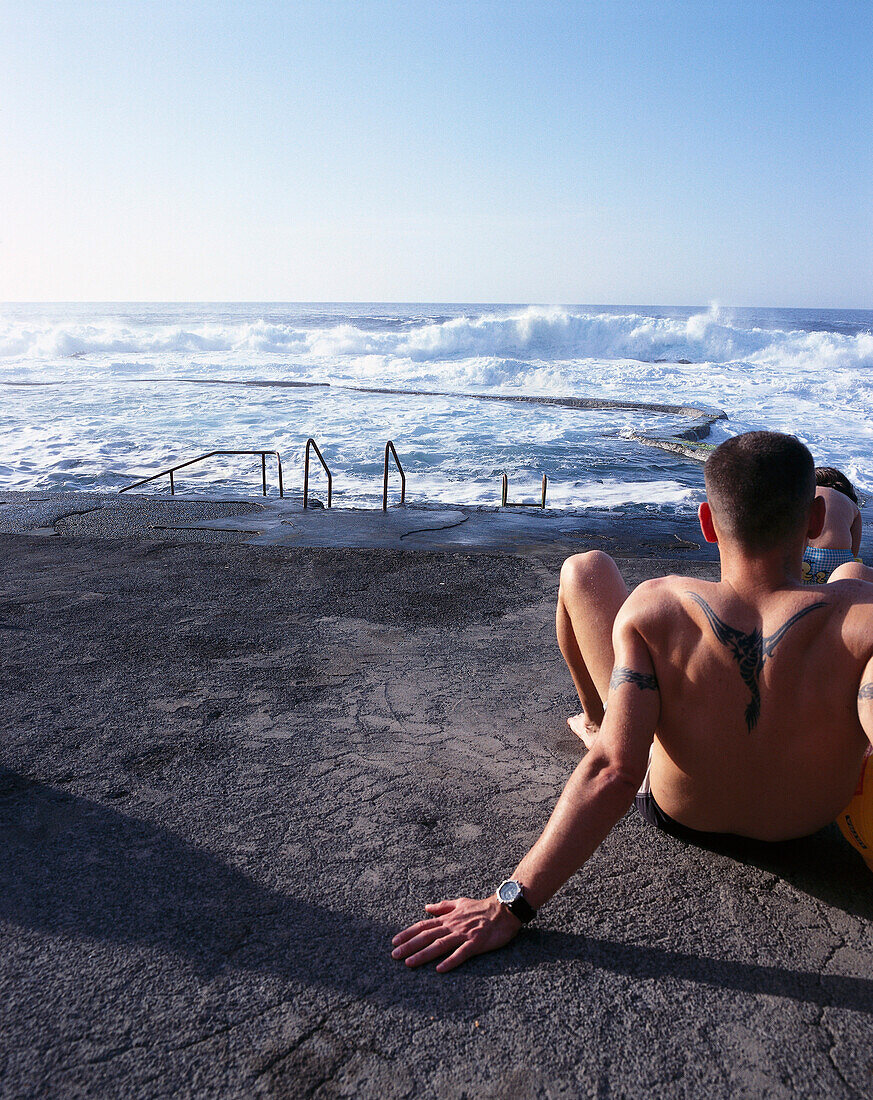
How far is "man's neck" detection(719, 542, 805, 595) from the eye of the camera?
1854mm

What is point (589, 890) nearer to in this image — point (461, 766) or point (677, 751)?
point (677, 751)

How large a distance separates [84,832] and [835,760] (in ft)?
7.19

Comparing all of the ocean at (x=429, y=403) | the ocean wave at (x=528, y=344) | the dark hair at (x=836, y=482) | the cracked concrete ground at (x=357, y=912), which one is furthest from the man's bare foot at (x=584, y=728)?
the ocean wave at (x=528, y=344)

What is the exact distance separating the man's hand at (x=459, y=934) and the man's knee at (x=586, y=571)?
0.97m

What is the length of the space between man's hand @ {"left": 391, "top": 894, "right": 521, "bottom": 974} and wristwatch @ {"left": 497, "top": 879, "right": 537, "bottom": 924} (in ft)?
0.05

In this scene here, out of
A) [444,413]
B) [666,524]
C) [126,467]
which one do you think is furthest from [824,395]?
[126,467]

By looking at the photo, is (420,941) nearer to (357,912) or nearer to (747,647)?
(357,912)

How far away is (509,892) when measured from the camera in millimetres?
1931

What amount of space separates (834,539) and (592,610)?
4.68ft

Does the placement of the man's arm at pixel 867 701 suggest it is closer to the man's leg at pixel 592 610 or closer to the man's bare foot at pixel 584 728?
the man's leg at pixel 592 610

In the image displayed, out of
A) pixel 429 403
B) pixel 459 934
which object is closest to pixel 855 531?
pixel 459 934

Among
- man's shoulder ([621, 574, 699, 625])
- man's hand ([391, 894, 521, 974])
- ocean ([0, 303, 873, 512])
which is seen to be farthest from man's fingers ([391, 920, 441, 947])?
ocean ([0, 303, 873, 512])

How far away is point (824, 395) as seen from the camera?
95.6ft

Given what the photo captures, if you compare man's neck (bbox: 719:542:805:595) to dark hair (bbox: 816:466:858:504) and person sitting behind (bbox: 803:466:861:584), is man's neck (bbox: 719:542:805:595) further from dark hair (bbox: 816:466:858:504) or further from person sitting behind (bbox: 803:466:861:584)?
dark hair (bbox: 816:466:858:504)
